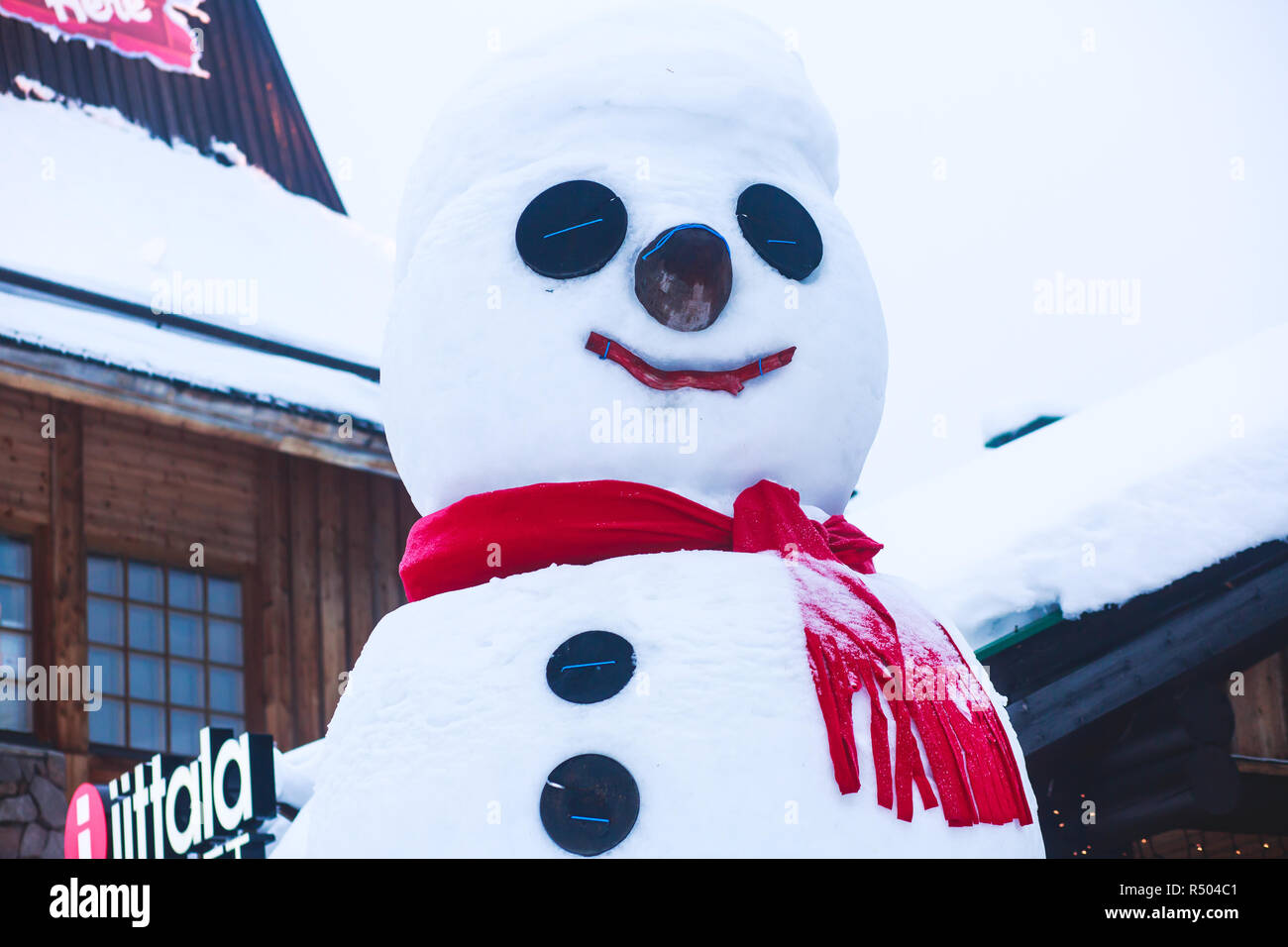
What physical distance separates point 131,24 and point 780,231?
781cm

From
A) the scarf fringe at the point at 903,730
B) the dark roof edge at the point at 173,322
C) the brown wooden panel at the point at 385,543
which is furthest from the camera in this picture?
the brown wooden panel at the point at 385,543

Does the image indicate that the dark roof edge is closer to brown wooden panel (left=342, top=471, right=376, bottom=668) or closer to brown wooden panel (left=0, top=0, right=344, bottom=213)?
brown wooden panel (left=342, top=471, right=376, bottom=668)

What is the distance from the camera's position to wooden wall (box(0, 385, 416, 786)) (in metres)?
8.08

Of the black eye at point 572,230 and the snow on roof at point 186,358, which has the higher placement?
the snow on roof at point 186,358

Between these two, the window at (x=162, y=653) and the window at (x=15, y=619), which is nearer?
the window at (x=15, y=619)

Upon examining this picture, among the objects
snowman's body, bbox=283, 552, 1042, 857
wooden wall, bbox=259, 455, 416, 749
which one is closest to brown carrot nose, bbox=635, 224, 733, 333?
snowman's body, bbox=283, 552, 1042, 857

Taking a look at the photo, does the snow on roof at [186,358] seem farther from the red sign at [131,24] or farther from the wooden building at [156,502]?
the red sign at [131,24]

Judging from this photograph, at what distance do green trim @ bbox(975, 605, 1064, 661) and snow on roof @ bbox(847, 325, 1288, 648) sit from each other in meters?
0.04

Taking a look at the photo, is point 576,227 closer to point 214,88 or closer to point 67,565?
point 67,565

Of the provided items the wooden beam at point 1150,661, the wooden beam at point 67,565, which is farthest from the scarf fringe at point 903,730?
the wooden beam at point 67,565

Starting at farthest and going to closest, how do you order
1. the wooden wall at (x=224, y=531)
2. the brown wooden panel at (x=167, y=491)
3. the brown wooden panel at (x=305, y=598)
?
the brown wooden panel at (x=305, y=598) < the brown wooden panel at (x=167, y=491) < the wooden wall at (x=224, y=531)

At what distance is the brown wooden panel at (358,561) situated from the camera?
368 inches

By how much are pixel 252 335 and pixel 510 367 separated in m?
5.40

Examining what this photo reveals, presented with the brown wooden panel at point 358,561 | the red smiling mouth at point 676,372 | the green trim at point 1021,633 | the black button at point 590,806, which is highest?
the brown wooden panel at point 358,561
